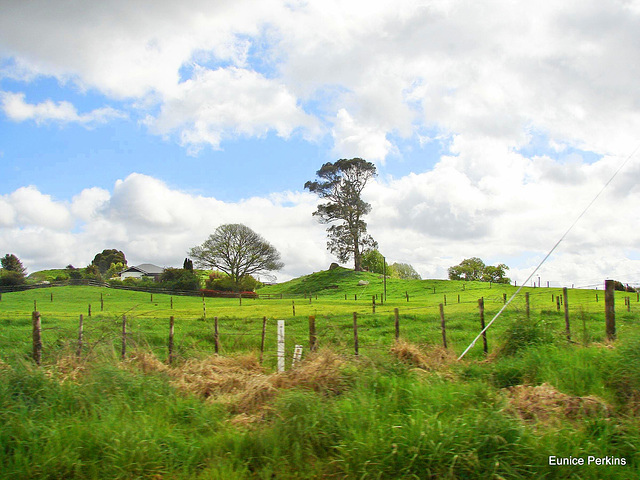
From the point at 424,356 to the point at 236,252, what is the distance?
7188 cm

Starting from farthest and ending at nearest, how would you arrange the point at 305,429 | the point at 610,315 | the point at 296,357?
the point at 610,315
the point at 296,357
the point at 305,429

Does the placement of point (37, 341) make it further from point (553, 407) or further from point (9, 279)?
point (9, 279)

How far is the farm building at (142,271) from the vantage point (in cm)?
12107

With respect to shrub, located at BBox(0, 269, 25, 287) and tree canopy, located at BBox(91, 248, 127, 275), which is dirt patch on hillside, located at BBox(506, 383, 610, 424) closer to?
shrub, located at BBox(0, 269, 25, 287)

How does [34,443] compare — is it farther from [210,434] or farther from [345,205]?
[345,205]

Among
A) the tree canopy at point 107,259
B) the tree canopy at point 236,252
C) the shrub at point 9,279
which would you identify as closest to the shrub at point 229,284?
the tree canopy at point 236,252

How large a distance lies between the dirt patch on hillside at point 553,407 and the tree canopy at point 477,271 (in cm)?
9915

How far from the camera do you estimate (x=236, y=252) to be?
261ft

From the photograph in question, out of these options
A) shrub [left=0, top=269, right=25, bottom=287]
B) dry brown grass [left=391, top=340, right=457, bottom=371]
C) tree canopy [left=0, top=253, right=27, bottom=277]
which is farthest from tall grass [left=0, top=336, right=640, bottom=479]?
tree canopy [left=0, top=253, right=27, bottom=277]

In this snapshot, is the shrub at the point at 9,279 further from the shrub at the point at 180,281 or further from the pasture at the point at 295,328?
the pasture at the point at 295,328

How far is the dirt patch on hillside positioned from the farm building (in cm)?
11946

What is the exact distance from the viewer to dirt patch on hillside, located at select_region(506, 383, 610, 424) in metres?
5.82

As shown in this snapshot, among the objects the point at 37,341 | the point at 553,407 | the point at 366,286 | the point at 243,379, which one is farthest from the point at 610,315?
the point at 366,286

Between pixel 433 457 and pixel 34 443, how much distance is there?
4236 millimetres
